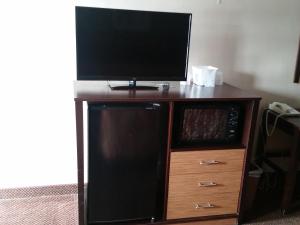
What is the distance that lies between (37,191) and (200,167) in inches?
48.2

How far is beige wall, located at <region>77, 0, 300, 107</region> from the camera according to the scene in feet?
7.34

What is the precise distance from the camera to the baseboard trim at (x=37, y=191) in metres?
2.28

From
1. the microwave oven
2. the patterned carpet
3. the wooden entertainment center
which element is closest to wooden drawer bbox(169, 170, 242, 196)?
the wooden entertainment center

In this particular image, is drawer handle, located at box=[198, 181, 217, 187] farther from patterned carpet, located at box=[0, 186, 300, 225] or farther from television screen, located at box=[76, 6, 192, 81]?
television screen, located at box=[76, 6, 192, 81]

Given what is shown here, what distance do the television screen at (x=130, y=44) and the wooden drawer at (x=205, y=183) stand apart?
24.9 inches

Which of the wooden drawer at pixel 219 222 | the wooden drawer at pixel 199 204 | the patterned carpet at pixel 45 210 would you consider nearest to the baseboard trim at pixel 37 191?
the patterned carpet at pixel 45 210

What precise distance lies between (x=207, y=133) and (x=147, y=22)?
76 cm

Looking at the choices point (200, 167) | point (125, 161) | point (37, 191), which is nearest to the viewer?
point (125, 161)

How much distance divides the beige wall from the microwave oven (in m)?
0.55

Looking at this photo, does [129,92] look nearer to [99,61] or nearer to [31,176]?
[99,61]

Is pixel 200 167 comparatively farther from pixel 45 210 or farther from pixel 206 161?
pixel 45 210

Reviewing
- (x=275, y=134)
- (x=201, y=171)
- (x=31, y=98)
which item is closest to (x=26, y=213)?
(x=31, y=98)

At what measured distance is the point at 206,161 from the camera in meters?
1.92

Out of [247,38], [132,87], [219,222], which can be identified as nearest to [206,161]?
[219,222]
